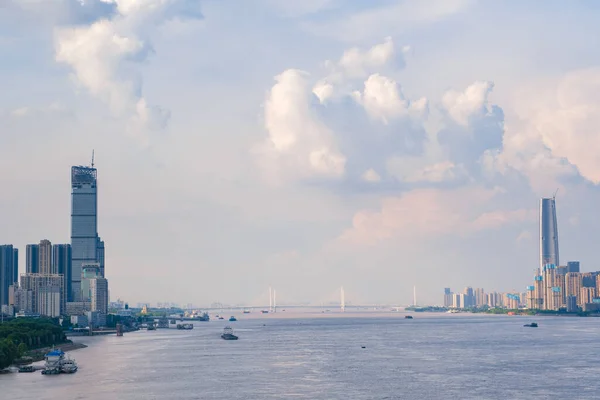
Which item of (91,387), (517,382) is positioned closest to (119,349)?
(91,387)

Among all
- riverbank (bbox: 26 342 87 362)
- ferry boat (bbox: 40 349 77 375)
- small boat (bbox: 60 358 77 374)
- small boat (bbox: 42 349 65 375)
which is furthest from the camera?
riverbank (bbox: 26 342 87 362)

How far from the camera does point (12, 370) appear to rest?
128m

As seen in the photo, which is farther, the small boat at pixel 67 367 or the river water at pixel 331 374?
the small boat at pixel 67 367

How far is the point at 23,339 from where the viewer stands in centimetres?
16638

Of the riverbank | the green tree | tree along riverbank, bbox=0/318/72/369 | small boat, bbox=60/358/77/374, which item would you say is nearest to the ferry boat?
small boat, bbox=60/358/77/374

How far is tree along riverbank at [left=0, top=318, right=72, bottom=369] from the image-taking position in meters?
134

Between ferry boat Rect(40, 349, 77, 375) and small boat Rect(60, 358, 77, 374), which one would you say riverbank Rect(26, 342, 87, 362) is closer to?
small boat Rect(60, 358, 77, 374)

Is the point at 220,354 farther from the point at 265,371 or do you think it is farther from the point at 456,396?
the point at 456,396

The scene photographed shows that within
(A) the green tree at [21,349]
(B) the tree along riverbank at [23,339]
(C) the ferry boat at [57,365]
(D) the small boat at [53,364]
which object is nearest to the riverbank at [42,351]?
(B) the tree along riverbank at [23,339]

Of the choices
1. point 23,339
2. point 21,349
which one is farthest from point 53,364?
point 23,339

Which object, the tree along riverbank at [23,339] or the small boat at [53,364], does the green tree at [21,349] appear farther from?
the small boat at [53,364]

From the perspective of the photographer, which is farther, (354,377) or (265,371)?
(265,371)

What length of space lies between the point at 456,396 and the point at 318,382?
20301mm

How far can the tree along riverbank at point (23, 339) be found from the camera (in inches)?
5256
